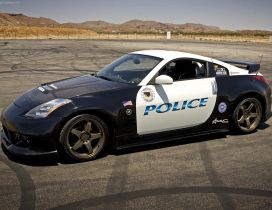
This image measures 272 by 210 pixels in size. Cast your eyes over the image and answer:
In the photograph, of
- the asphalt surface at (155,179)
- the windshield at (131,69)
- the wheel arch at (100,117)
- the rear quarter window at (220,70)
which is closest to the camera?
the asphalt surface at (155,179)

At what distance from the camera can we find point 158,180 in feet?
16.0

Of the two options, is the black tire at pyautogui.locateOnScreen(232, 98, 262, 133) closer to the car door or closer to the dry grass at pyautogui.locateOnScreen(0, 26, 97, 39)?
the car door

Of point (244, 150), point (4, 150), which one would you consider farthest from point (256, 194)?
point (4, 150)

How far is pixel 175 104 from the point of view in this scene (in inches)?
235

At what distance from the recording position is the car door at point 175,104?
5.75 metres

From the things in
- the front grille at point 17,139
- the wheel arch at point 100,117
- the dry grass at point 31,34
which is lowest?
the front grille at point 17,139

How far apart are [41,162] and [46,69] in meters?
11.0

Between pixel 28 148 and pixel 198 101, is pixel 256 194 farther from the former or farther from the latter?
pixel 28 148

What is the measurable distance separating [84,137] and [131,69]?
1.69 metres

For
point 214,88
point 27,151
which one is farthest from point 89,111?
point 214,88

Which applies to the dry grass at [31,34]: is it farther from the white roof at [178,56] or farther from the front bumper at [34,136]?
the front bumper at [34,136]

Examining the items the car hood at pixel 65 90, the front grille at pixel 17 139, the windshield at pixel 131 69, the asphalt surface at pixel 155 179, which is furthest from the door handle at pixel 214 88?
the front grille at pixel 17 139

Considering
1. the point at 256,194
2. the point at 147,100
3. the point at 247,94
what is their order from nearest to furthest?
the point at 256,194 < the point at 147,100 < the point at 247,94

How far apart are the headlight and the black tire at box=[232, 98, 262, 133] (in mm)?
3001
